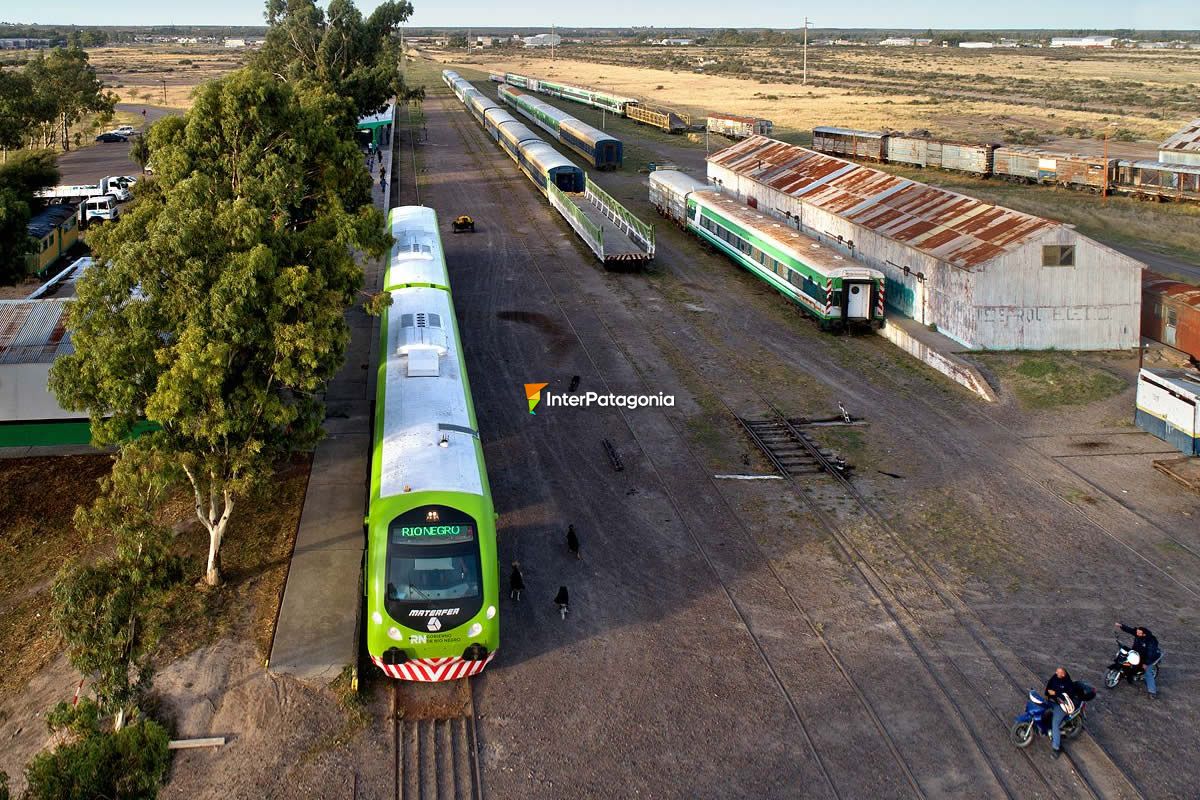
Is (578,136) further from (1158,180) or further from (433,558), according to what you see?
(433,558)

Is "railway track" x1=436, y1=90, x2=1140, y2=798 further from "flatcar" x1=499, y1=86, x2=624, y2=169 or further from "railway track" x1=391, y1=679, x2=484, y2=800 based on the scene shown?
"flatcar" x1=499, y1=86, x2=624, y2=169

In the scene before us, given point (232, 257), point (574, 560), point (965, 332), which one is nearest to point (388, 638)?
point (574, 560)

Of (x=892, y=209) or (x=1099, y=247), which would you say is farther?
(x=892, y=209)

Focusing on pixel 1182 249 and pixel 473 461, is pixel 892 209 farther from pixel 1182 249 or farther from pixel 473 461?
pixel 473 461

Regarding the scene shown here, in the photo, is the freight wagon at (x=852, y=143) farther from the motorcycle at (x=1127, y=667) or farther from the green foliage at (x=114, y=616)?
the green foliage at (x=114, y=616)

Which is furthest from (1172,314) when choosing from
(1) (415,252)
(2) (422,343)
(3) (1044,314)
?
(2) (422,343)

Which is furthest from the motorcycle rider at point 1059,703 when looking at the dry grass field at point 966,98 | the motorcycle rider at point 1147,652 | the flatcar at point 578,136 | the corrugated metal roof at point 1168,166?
the dry grass field at point 966,98
